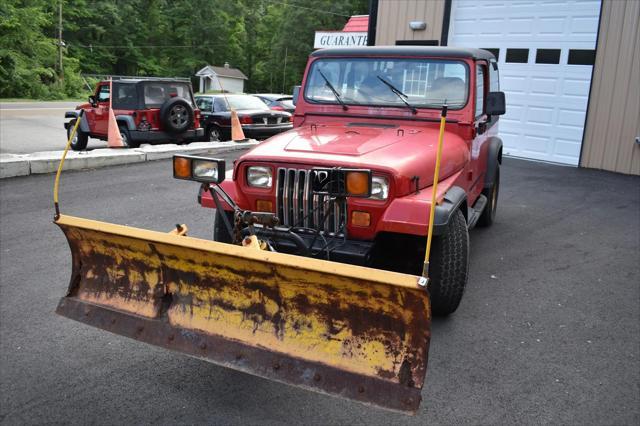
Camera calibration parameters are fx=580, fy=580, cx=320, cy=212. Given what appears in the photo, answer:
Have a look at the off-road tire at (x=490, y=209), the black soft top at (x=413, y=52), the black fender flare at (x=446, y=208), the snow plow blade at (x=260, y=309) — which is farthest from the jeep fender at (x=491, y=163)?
the snow plow blade at (x=260, y=309)

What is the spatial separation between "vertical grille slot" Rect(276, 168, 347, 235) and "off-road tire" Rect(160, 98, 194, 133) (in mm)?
9279

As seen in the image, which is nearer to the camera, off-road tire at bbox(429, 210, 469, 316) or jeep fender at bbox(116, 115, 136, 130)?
off-road tire at bbox(429, 210, 469, 316)

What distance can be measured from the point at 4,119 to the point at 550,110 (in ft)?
55.9

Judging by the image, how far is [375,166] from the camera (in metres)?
3.78

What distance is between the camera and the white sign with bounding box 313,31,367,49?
20377mm

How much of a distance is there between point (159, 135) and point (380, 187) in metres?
9.89

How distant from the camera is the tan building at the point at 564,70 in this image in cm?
1163

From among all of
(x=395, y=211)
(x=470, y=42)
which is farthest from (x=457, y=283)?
(x=470, y=42)

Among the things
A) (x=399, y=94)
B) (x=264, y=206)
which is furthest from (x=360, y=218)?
(x=399, y=94)

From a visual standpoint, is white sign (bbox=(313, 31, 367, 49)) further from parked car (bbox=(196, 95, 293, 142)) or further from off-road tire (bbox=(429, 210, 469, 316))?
off-road tire (bbox=(429, 210, 469, 316))

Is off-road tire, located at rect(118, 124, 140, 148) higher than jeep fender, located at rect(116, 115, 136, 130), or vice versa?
jeep fender, located at rect(116, 115, 136, 130)

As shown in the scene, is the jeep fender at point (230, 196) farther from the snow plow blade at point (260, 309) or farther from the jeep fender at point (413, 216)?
the jeep fender at point (413, 216)

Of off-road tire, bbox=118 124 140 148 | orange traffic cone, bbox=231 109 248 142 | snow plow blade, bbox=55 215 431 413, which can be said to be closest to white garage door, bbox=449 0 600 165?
orange traffic cone, bbox=231 109 248 142

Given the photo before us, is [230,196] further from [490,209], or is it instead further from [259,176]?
[490,209]
